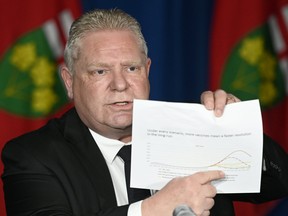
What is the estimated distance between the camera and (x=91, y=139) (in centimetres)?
183

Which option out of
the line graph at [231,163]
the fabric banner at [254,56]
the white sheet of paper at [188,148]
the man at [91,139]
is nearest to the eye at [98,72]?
the man at [91,139]

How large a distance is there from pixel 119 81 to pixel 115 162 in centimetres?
24

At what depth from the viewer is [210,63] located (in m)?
2.92

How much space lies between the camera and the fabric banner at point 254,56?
2920mm

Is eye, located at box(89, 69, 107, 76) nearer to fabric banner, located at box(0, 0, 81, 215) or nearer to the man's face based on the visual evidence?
the man's face

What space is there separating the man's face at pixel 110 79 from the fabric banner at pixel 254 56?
115 centimetres

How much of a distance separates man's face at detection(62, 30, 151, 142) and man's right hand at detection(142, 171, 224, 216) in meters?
0.34

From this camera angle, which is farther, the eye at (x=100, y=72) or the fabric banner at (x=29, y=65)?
the fabric banner at (x=29, y=65)

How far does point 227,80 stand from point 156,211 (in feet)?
5.24

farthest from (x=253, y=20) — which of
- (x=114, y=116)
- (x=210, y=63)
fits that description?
(x=114, y=116)

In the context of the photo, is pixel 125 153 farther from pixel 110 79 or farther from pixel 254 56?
pixel 254 56

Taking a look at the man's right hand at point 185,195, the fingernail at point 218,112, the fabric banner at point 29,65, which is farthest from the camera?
the fabric banner at point 29,65

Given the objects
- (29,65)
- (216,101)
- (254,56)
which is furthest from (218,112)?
(254,56)

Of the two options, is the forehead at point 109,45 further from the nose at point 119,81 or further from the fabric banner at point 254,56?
the fabric banner at point 254,56
